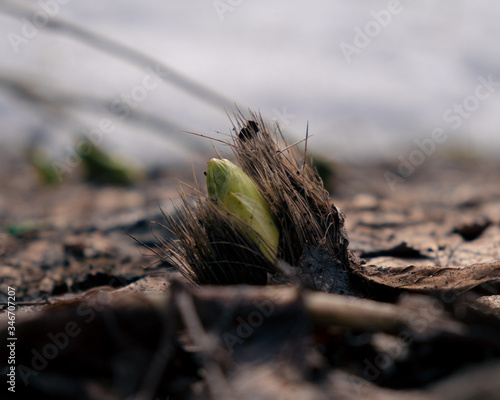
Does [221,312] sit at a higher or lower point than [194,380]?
higher

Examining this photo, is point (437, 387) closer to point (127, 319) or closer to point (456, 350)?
point (456, 350)

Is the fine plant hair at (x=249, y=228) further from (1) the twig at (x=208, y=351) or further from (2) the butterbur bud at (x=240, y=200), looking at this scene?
(1) the twig at (x=208, y=351)

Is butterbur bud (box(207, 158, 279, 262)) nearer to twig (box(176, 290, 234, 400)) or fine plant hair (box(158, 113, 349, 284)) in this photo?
fine plant hair (box(158, 113, 349, 284))

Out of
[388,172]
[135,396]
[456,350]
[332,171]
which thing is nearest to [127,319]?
[135,396]
